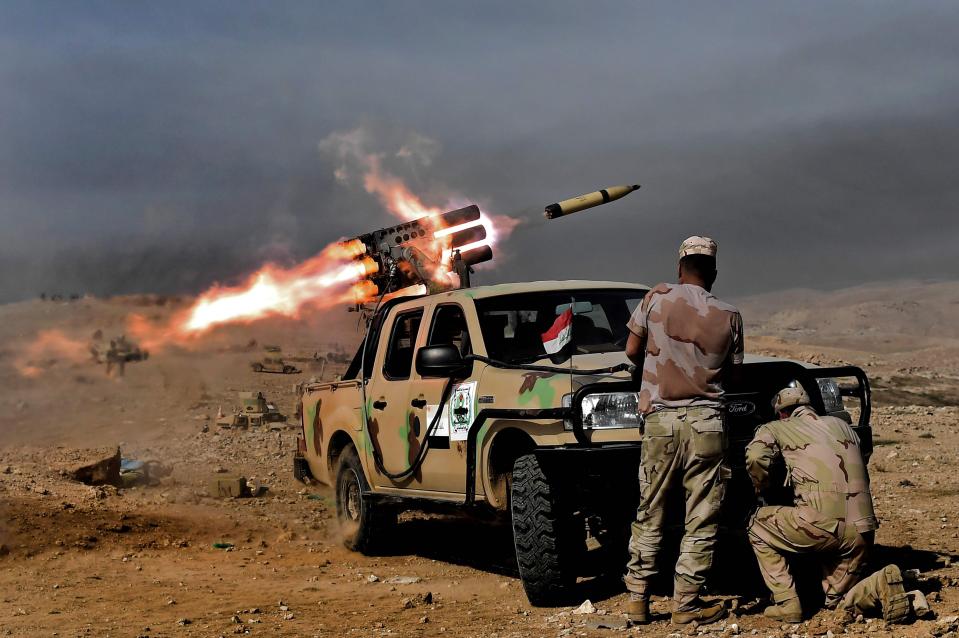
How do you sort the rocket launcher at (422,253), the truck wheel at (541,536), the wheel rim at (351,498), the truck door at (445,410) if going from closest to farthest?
the truck wheel at (541,536), the truck door at (445,410), the wheel rim at (351,498), the rocket launcher at (422,253)

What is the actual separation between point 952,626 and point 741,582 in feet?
6.34

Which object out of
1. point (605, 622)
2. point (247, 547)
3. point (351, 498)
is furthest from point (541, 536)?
point (247, 547)

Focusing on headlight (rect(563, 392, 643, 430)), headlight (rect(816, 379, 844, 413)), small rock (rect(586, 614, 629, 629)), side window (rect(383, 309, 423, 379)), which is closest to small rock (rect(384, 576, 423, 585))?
side window (rect(383, 309, 423, 379))

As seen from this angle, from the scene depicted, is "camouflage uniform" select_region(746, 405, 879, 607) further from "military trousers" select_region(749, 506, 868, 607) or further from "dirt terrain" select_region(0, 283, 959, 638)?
"dirt terrain" select_region(0, 283, 959, 638)

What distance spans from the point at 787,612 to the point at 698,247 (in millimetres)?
1995

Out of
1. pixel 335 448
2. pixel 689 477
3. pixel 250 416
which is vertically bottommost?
pixel 689 477

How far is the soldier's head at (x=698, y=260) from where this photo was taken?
5883 mm

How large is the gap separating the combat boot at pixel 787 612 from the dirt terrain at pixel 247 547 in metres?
0.08

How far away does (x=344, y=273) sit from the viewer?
1262 cm

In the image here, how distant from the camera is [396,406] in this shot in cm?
839

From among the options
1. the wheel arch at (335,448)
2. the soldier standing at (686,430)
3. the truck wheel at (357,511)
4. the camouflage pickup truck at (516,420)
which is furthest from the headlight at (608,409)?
the wheel arch at (335,448)

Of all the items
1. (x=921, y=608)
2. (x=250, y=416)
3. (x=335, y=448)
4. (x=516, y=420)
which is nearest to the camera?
(x=921, y=608)

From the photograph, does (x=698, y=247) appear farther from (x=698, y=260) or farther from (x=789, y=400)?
(x=789, y=400)

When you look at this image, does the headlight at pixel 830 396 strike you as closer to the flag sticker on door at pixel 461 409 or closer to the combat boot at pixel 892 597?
the combat boot at pixel 892 597
